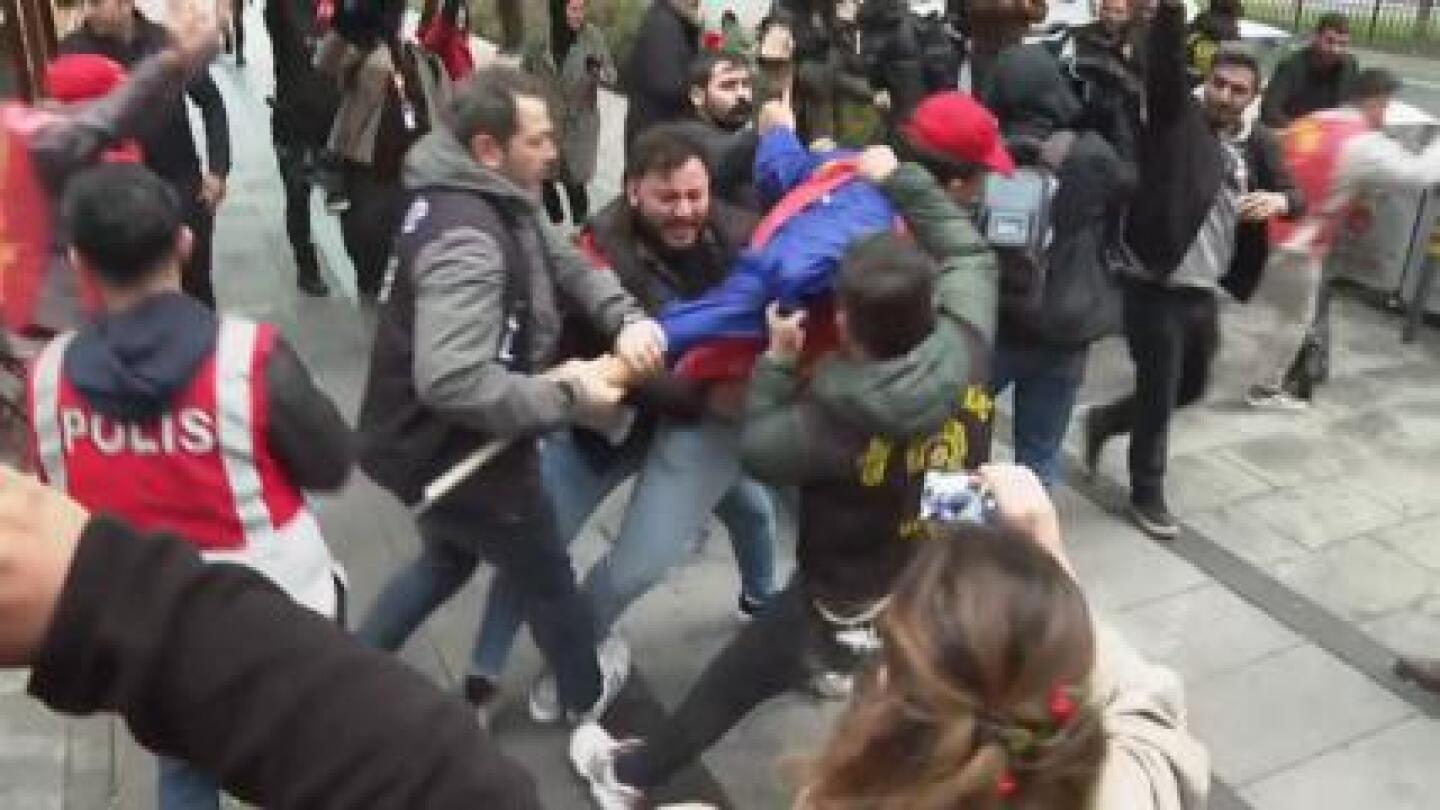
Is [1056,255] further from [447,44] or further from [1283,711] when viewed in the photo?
[447,44]

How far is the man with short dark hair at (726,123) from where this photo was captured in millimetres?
4328

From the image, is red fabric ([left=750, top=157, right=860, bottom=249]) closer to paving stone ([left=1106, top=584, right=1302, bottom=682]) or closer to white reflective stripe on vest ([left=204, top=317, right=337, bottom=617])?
white reflective stripe on vest ([left=204, top=317, right=337, bottom=617])

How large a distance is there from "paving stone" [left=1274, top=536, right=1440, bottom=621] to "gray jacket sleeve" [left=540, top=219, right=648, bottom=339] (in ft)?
8.97

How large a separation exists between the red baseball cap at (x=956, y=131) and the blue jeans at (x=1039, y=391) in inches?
40.7

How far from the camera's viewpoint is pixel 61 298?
3.66m

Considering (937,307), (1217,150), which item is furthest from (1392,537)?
(937,307)

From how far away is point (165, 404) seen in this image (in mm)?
2506

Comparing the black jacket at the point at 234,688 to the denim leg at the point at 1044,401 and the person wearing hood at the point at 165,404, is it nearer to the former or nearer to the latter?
the person wearing hood at the point at 165,404

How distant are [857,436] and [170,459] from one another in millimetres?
1351

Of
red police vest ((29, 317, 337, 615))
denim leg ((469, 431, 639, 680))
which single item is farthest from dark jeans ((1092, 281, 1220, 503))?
red police vest ((29, 317, 337, 615))

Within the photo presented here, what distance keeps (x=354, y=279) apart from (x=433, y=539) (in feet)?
13.3

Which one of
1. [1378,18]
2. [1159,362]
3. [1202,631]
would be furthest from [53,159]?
[1378,18]

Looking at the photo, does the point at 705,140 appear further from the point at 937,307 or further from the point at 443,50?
the point at 443,50

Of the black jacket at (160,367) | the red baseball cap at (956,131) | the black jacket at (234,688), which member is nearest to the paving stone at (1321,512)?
the red baseball cap at (956,131)
